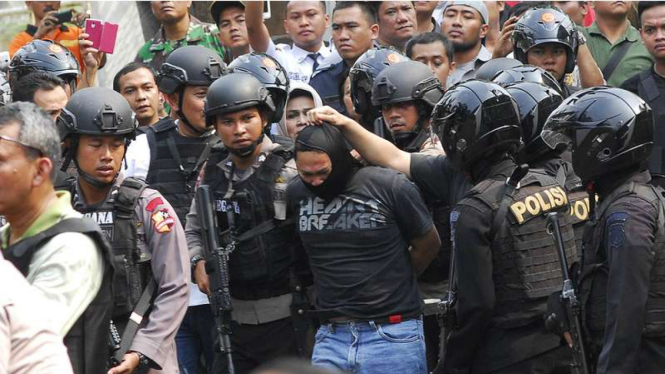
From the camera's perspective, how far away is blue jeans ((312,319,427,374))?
6.84 m

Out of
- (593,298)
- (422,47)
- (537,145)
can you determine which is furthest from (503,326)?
(422,47)

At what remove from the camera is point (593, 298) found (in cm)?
584

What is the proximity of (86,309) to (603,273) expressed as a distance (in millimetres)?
2235

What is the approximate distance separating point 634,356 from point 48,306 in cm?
244

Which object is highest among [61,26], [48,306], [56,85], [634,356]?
[61,26]

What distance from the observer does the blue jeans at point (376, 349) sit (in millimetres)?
6844

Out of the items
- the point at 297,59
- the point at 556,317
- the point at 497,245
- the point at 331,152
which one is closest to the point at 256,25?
the point at 297,59

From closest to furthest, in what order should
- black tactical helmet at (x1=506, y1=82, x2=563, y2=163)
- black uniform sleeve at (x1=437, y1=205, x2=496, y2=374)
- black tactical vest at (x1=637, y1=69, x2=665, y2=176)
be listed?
1. black uniform sleeve at (x1=437, y1=205, x2=496, y2=374)
2. black tactical helmet at (x1=506, y1=82, x2=563, y2=163)
3. black tactical vest at (x1=637, y1=69, x2=665, y2=176)

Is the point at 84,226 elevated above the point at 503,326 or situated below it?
above

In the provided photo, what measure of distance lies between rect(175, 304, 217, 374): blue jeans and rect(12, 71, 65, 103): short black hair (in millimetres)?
1776

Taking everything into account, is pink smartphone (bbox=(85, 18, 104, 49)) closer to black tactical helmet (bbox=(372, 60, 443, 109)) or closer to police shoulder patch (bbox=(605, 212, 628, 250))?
black tactical helmet (bbox=(372, 60, 443, 109))

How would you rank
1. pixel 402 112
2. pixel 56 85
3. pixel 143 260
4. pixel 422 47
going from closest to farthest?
pixel 143 260, pixel 402 112, pixel 56 85, pixel 422 47

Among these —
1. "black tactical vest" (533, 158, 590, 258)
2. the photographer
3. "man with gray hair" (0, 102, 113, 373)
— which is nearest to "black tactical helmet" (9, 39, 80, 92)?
the photographer

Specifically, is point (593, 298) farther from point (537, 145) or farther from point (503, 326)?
point (537, 145)
